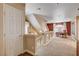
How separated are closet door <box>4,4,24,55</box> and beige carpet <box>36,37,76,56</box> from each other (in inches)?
17.2

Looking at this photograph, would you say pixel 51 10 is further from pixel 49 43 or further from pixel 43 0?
pixel 49 43

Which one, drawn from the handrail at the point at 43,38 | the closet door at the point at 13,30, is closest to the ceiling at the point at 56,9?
the closet door at the point at 13,30

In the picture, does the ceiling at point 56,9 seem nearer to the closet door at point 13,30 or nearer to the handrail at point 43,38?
the closet door at point 13,30

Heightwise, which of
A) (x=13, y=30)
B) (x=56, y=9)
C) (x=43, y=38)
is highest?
(x=56, y=9)

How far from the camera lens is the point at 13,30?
2.61 metres

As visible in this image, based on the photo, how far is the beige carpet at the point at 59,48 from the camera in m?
2.57

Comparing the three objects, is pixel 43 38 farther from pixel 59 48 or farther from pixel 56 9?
pixel 56 9

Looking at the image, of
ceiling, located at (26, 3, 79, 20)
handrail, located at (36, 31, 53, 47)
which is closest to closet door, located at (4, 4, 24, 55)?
ceiling, located at (26, 3, 79, 20)

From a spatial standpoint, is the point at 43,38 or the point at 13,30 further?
the point at 43,38

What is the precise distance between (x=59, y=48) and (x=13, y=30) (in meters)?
0.97

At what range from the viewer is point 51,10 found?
8.70 feet

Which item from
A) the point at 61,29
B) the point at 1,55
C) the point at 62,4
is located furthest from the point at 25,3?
the point at 1,55

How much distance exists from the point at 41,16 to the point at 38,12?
0.35 ft

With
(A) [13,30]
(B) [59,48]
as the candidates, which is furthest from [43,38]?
(A) [13,30]
